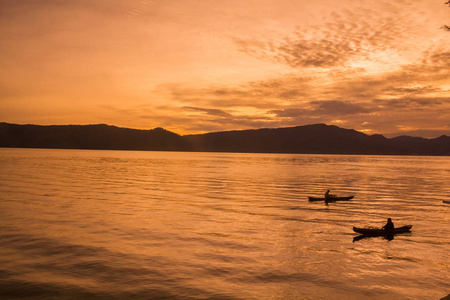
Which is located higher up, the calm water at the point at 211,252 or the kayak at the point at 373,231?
the kayak at the point at 373,231

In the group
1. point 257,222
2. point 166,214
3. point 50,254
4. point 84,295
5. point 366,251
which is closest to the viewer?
point 84,295

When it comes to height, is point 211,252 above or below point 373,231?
below

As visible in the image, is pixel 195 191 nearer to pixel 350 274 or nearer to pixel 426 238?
pixel 426 238

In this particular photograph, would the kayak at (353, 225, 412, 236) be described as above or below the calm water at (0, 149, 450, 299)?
above

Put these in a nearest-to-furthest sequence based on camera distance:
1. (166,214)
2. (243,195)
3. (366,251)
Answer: (366,251)
(166,214)
(243,195)

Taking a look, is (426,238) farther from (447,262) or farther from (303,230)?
(303,230)

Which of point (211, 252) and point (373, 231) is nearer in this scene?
point (211, 252)

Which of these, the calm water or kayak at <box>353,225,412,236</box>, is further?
kayak at <box>353,225,412,236</box>

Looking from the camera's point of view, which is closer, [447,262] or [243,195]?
[447,262]

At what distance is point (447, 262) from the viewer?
22.9 m

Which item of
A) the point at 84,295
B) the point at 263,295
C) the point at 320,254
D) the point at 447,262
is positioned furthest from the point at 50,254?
the point at 447,262

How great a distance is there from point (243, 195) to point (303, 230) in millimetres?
23268

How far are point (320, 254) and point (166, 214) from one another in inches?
715

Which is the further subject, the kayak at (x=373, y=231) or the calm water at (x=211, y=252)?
the kayak at (x=373, y=231)
